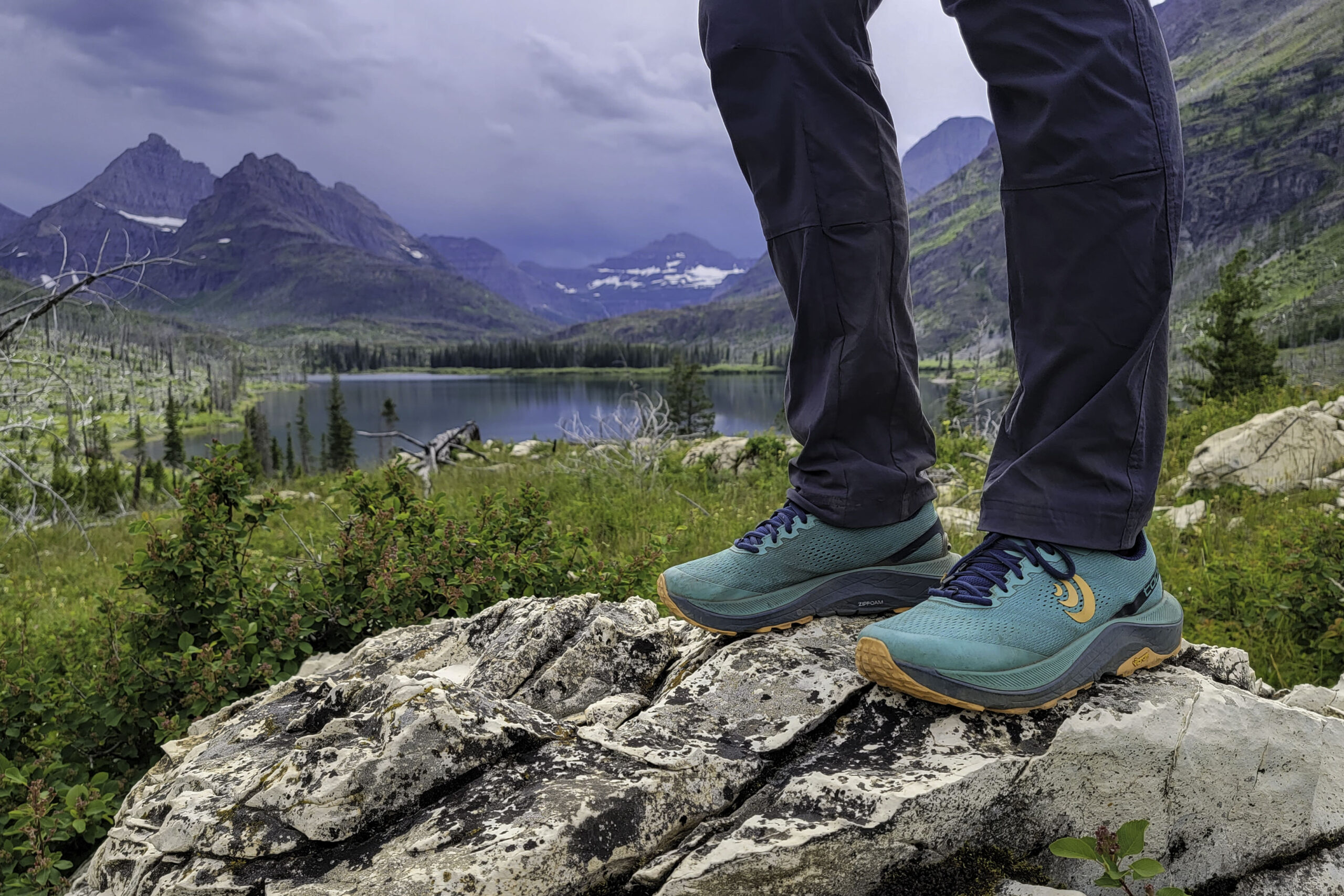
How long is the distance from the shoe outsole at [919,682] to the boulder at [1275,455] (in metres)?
6.73

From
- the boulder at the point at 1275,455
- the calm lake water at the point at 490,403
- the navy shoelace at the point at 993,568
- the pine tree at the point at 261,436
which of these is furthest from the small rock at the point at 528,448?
the pine tree at the point at 261,436

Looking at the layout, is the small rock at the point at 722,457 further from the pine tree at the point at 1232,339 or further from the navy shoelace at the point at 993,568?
the pine tree at the point at 1232,339

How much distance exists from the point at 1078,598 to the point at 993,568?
0.21 metres

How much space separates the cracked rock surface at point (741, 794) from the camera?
155 centimetres

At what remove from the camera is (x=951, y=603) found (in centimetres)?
186

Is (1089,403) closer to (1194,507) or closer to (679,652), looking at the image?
(679,652)

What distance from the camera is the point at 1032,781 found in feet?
5.54

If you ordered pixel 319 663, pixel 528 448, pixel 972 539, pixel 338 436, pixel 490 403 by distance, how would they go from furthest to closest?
pixel 490 403 < pixel 338 436 < pixel 528 448 < pixel 972 539 < pixel 319 663

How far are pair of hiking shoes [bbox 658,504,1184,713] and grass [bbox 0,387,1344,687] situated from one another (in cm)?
217

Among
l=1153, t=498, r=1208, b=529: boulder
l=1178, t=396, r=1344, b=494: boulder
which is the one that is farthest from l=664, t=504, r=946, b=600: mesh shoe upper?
l=1178, t=396, r=1344, b=494: boulder

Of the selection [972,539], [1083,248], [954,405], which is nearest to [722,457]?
[972,539]

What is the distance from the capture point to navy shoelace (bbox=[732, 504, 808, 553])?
2270mm

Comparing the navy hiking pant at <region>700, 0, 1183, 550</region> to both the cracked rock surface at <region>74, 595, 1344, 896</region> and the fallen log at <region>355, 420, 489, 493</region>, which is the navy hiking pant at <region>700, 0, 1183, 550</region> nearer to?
the cracked rock surface at <region>74, 595, 1344, 896</region>

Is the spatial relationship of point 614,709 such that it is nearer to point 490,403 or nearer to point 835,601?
point 835,601
